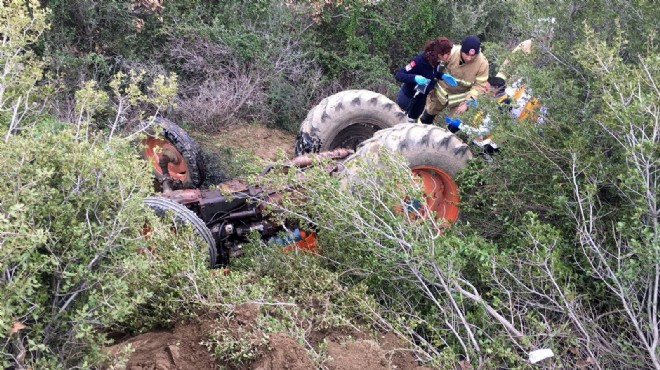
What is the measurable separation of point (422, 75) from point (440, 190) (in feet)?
6.49

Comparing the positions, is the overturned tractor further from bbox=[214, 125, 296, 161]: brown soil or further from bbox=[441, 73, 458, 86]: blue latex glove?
bbox=[214, 125, 296, 161]: brown soil

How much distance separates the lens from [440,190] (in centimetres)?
570

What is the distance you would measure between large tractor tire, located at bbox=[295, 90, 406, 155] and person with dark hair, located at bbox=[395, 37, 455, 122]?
0.71 m

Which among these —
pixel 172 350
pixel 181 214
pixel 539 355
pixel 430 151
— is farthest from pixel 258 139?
pixel 539 355

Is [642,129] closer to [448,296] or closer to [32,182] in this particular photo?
[448,296]

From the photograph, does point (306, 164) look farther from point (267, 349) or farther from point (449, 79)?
point (449, 79)

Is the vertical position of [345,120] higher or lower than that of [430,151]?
lower

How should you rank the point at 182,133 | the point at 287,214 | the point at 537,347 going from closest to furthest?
the point at 537,347 → the point at 287,214 → the point at 182,133

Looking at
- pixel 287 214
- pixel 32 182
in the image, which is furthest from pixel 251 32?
pixel 32 182

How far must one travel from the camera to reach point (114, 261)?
3.27 m

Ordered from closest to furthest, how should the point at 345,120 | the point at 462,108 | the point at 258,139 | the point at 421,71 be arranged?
the point at 345,120, the point at 462,108, the point at 421,71, the point at 258,139

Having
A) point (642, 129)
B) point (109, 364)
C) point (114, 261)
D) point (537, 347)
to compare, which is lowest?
point (109, 364)

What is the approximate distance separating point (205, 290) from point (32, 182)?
4.28ft

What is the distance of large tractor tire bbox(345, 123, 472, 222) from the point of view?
5184 mm
